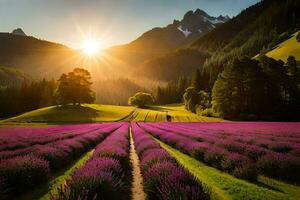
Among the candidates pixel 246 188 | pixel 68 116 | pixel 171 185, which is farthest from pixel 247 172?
pixel 68 116

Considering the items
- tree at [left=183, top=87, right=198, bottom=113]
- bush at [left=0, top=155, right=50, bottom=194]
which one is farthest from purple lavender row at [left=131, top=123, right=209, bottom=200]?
tree at [left=183, top=87, right=198, bottom=113]

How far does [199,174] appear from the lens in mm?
14109

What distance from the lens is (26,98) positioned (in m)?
121

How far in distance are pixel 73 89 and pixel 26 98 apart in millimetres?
40523

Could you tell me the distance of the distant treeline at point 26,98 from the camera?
114 metres

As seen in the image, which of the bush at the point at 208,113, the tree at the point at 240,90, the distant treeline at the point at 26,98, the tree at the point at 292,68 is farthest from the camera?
the distant treeline at the point at 26,98

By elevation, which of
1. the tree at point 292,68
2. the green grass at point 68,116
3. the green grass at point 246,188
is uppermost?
the tree at point 292,68

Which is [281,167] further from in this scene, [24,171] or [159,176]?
[24,171]

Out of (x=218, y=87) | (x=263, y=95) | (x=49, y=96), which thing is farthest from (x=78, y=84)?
(x=263, y=95)

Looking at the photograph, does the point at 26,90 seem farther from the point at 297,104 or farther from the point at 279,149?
the point at 279,149

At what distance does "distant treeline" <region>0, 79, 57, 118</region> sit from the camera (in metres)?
114

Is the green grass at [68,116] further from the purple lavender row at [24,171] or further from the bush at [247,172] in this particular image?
the bush at [247,172]

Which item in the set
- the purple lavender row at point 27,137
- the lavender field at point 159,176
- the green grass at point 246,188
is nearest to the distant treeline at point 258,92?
the purple lavender row at point 27,137

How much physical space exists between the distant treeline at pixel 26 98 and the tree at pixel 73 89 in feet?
96.4
